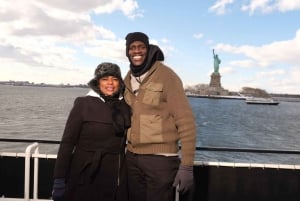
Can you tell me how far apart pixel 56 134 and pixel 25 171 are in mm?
28348

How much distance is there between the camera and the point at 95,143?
12.1ft

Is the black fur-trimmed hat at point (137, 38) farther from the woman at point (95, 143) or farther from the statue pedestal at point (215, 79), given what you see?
the statue pedestal at point (215, 79)

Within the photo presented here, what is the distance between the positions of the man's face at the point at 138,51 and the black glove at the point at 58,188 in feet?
4.00

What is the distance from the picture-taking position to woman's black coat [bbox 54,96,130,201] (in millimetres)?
3689

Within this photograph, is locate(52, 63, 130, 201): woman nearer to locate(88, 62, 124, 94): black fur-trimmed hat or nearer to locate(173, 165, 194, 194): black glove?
locate(88, 62, 124, 94): black fur-trimmed hat

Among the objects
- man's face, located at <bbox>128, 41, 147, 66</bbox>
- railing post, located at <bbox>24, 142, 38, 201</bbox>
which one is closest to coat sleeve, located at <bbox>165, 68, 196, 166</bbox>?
man's face, located at <bbox>128, 41, 147, 66</bbox>

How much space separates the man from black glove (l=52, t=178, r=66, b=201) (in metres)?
0.69

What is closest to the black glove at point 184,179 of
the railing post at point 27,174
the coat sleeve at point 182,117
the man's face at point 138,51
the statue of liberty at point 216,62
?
the coat sleeve at point 182,117

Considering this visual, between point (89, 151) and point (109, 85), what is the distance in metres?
0.60

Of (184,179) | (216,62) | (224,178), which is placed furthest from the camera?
(216,62)

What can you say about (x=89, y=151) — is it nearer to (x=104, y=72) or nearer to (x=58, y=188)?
(x=58, y=188)

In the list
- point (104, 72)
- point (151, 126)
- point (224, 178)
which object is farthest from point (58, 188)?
point (224, 178)

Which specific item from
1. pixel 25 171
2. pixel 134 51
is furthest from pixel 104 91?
pixel 25 171

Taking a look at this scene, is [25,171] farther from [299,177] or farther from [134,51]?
[299,177]
